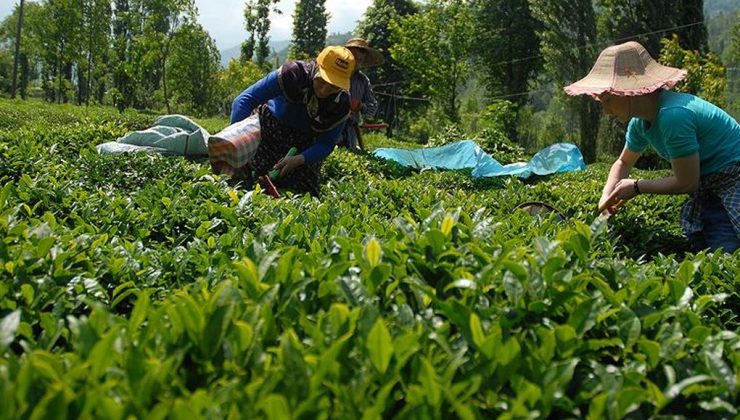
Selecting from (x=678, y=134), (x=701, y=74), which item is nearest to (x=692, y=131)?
(x=678, y=134)

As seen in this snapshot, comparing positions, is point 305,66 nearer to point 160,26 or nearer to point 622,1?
point 622,1

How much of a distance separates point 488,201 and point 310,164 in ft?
4.97

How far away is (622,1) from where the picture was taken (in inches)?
952

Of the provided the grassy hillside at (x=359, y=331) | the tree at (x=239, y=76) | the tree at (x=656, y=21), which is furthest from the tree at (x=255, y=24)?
the grassy hillside at (x=359, y=331)

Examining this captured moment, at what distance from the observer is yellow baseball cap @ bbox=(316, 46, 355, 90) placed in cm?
431

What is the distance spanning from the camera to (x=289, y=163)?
457cm

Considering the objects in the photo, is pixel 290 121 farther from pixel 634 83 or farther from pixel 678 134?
pixel 678 134

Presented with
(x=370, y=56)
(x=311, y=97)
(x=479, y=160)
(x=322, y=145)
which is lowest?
(x=479, y=160)

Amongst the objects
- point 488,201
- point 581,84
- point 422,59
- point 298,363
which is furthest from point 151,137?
point 422,59

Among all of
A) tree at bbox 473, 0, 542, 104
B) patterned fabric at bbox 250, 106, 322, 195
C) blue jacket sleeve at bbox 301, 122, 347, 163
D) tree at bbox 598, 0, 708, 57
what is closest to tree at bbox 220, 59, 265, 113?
tree at bbox 473, 0, 542, 104

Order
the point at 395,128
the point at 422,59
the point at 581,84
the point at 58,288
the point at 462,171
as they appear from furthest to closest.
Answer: the point at 395,128 → the point at 422,59 → the point at 462,171 → the point at 581,84 → the point at 58,288

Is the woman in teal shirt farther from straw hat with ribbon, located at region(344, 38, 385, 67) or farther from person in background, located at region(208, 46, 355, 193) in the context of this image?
straw hat with ribbon, located at region(344, 38, 385, 67)

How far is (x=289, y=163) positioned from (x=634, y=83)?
8.15 feet

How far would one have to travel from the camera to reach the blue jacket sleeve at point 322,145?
4.73 meters
